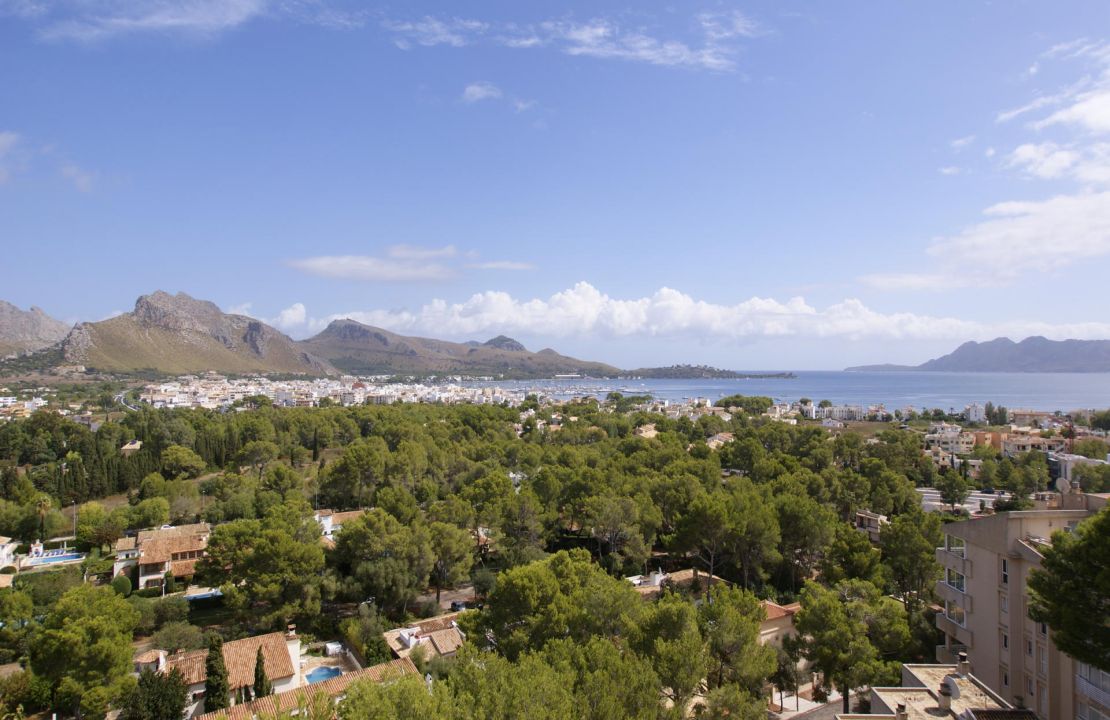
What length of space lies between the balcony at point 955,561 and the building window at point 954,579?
0.11 metres

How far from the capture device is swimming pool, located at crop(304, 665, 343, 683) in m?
14.7

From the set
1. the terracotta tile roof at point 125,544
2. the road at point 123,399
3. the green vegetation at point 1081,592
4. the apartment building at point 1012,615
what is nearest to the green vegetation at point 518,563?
the apartment building at point 1012,615

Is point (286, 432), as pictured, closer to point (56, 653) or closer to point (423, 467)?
point (423, 467)

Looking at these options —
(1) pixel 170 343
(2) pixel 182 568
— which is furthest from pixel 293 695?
(1) pixel 170 343

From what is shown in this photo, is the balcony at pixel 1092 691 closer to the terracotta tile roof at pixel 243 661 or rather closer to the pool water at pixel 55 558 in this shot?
the terracotta tile roof at pixel 243 661

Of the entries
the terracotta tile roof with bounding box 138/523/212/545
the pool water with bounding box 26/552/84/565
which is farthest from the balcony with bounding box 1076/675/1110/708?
the pool water with bounding box 26/552/84/565

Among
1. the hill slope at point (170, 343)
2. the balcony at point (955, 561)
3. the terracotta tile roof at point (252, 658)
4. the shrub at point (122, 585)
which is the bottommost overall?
the shrub at point (122, 585)

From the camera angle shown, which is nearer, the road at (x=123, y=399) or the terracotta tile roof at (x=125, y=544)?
the terracotta tile roof at (x=125, y=544)

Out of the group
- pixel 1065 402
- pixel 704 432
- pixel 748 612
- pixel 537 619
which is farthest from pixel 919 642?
pixel 1065 402

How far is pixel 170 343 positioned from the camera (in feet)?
506

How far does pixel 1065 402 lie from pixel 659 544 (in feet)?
423

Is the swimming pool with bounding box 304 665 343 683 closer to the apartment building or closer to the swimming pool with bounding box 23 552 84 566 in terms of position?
the apartment building

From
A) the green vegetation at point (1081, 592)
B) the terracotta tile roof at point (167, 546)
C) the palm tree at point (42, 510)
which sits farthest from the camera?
the palm tree at point (42, 510)

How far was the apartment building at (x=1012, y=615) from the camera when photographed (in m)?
9.53
